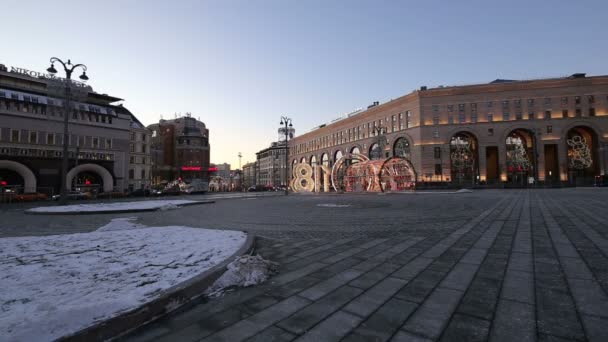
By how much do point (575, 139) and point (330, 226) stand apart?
7117 cm

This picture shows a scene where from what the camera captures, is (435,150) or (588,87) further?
(435,150)

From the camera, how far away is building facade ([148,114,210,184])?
83500mm

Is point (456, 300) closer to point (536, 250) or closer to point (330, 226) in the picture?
point (536, 250)

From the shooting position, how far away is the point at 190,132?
85.7 meters

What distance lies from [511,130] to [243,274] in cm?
6820

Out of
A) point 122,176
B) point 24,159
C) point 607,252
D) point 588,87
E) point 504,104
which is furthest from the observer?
point 504,104

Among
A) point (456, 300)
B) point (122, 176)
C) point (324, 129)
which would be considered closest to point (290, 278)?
point (456, 300)

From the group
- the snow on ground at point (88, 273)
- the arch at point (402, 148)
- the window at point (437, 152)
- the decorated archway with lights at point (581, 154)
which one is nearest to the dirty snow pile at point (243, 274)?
the snow on ground at point (88, 273)

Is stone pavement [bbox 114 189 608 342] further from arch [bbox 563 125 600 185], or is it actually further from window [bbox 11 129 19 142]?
arch [bbox 563 125 600 185]

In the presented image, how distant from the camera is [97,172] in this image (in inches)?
1662

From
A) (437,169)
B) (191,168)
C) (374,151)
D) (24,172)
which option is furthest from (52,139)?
(437,169)

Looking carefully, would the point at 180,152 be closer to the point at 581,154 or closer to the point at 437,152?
the point at 437,152

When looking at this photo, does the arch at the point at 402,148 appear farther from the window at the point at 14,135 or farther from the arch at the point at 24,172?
the window at the point at 14,135

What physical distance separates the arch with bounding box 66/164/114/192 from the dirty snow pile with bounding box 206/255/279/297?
4521 centimetres
